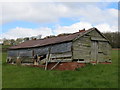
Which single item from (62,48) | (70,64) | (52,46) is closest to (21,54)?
(52,46)

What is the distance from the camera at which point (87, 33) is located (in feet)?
73.7

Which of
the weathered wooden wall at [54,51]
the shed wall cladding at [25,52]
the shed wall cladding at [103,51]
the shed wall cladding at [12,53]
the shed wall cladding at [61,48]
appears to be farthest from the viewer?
the shed wall cladding at [12,53]

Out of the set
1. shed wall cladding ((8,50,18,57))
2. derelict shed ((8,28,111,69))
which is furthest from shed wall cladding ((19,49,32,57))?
derelict shed ((8,28,111,69))

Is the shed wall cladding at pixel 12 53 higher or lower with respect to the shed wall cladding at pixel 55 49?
lower

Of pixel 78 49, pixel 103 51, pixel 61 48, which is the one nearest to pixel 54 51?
pixel 61 48

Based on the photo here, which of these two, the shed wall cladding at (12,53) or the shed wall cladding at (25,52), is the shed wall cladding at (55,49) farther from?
the shed wall cladding at (12,53)

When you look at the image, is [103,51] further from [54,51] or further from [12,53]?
[12,53]

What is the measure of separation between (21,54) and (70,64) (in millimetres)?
13077

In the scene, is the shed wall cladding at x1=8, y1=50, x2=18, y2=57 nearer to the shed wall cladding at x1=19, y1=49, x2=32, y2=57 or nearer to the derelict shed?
the shed wall cladding at x1=19, y1=49, x2=32, y2=57

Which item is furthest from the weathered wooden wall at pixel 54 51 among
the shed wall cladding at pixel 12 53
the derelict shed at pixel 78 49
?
the shed wall cladding at pixel 12 53

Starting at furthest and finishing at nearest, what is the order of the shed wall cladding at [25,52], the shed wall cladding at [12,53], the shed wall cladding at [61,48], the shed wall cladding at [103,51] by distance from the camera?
the shed wall cladding at [12,53] < the shed wall cladding at [25,52] < the shed wall cladding at [103,51] < the shed wall cladding at [61,48]

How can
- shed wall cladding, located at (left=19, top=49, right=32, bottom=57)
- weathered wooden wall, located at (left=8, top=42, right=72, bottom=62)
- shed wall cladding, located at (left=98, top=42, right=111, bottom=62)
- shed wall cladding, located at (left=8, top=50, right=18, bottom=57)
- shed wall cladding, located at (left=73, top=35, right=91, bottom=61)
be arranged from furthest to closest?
shed wall cladding, located at (left=8, top=50, right=18, bottom=57) < shed wall cladding, located at (left=19, top=49, right=32, bottom=57) < shed wall cladding, located at (left=98, top=42, right=111, bottom=62) < weathered wooden wall, located at (left=8, top=42, right=72, bottom=62) < shed wall cladding, located at (left=73, top=35, right=91, bottom=61)

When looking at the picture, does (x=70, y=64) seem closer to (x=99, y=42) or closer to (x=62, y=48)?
(x=62, y=48)

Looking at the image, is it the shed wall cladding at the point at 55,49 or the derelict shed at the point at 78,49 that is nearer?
the derelict shed at the point at 78,49
